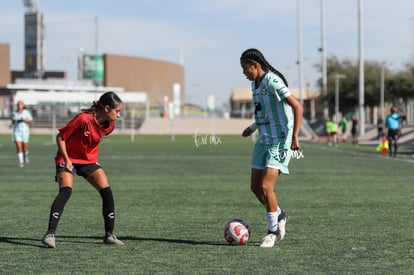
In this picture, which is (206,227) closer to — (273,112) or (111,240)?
(111,240)

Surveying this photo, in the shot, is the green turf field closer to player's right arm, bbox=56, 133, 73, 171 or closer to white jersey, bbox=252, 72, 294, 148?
player's right arm, bbox=56, 133, 73, 171

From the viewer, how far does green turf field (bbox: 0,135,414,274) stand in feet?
26.5

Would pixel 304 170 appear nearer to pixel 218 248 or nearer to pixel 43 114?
pixel 218 248

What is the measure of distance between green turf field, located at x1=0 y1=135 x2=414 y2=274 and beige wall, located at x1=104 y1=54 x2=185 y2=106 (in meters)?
135

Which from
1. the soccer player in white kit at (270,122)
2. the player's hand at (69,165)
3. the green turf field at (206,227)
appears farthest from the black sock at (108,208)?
the soccer player in white kit at (270,122)

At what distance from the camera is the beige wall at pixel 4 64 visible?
147m

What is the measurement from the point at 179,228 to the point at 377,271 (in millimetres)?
3675

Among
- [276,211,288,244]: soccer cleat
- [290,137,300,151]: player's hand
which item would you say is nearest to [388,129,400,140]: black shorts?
[276,211,288,244]: soccer cleat

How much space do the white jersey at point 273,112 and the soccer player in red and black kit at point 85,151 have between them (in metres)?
1.45

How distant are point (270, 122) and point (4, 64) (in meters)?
143

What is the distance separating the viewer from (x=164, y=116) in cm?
9550

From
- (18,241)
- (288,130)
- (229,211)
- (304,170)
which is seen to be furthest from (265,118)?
(304,170)

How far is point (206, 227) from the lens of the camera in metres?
11.0

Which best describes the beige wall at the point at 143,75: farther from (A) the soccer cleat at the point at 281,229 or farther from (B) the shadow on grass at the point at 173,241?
(A) the soccer cleat at the point at 281,229
